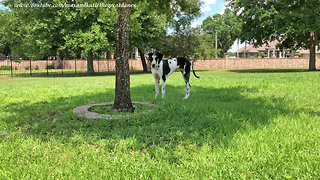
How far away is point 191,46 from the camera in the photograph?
115 feet

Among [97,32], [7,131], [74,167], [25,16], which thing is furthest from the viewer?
[25,16]

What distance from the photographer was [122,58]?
18.8 ft

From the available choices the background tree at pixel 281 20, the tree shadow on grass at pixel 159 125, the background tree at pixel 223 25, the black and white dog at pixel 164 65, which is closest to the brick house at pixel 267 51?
the background tree at pixel 223 25

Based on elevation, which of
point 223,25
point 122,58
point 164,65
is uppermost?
point 223,25

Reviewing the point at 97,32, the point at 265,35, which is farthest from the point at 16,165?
the point at 265,35

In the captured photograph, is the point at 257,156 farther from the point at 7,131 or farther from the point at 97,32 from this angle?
the point at 97,32

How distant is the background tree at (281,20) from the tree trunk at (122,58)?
73.2 feet

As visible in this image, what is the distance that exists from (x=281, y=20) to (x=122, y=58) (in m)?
23.9

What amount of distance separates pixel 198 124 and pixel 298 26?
913 inches

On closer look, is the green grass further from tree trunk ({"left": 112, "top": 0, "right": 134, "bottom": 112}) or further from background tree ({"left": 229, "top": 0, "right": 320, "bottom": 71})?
background tree ({"left": 229, "top": 0, "right": 320, "bottom": 71})

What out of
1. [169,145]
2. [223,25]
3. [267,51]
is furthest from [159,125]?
[223,25]

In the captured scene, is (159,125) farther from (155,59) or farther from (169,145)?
(155,59)

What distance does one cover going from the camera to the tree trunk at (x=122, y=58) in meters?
5.71

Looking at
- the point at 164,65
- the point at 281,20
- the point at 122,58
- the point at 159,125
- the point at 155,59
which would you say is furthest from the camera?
the point at 281,20
